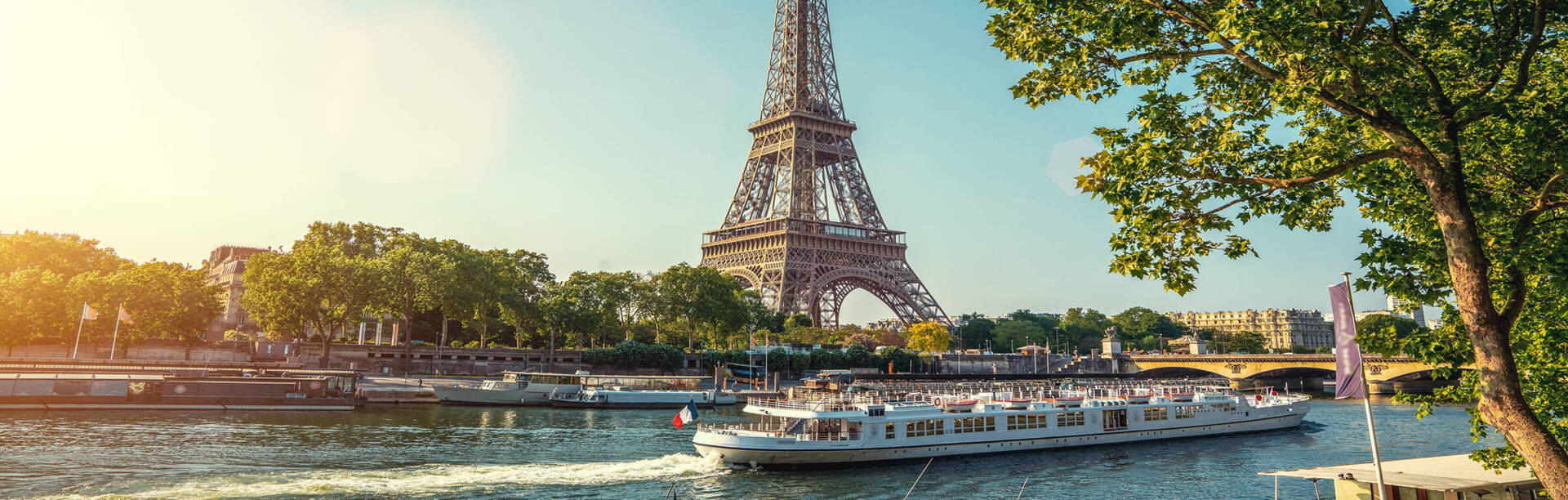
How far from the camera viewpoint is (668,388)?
65.2 metres

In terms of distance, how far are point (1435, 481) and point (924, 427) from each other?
74.9 feet

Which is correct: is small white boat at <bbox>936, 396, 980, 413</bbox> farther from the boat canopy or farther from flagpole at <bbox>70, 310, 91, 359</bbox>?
flagpole at <bbox>70, 310, 91, 359</bbox>

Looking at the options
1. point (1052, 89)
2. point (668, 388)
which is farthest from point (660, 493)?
point (668, 388)

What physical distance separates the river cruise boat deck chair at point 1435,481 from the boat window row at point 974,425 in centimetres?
2080

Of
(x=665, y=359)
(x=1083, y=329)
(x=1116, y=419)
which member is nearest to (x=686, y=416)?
(x=1116, y=419)

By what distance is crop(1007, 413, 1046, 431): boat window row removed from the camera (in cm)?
Result: 4034

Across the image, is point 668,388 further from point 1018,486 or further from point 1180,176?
point 1180,176

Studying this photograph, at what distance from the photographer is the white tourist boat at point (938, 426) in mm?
34188

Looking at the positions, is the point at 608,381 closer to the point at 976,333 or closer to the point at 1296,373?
the point at 1296,373

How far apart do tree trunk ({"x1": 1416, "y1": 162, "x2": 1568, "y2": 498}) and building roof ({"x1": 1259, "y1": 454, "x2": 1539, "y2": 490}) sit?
7698 mm

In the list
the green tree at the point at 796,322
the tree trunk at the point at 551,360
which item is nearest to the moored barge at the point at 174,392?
the tree trunk at the point at 551,360

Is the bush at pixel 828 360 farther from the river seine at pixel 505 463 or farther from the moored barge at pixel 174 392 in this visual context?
the moored barge at pixel 174 392

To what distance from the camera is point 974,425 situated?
39.4 metres

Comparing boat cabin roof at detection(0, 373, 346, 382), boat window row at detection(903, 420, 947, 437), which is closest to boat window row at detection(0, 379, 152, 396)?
boat cabin roof at detection(0, 373, 346, 382)
